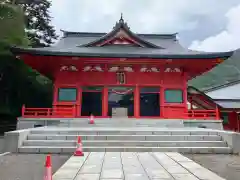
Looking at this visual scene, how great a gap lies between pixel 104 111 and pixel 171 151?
8.23 meters

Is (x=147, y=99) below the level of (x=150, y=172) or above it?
above

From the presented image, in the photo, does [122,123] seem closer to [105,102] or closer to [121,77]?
[105,102]

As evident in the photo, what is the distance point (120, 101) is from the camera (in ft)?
55.6

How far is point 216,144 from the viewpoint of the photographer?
8836 millimetres

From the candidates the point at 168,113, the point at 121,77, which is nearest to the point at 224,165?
the point at 168,113

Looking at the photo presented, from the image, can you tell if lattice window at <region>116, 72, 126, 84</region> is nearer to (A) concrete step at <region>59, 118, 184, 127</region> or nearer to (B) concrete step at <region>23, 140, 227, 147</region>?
(A) concrete step at <region>59, 118, 184, 127</region>

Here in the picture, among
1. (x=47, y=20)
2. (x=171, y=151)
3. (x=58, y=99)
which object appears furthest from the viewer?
(x=47, y=20)

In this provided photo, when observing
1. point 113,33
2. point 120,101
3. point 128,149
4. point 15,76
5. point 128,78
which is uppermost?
point 113,33

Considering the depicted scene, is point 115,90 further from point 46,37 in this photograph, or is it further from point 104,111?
point 46,37

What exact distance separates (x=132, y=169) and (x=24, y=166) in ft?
9.22

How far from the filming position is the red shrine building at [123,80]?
15133mm

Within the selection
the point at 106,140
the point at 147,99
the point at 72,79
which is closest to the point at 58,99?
the point at 72,79

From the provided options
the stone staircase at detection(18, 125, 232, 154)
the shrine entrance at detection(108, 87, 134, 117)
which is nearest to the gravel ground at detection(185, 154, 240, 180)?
the stone staircase at detection(18, 125, 232, 154)

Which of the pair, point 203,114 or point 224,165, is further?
point 203,114
